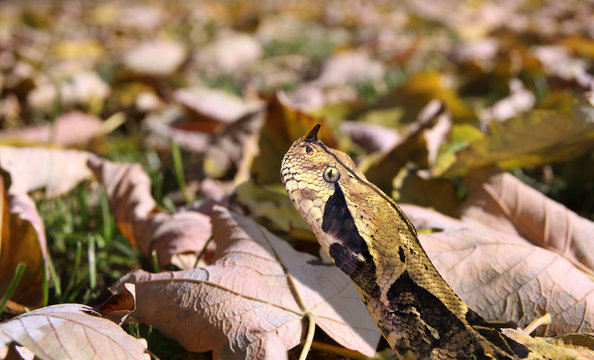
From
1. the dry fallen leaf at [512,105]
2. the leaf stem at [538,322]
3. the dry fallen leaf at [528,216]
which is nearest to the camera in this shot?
the leaf stem at [538,322]

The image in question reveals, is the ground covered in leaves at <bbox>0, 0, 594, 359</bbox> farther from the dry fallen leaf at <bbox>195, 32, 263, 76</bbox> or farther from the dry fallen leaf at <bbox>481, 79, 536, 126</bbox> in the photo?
the dry fallen leaf at <bbox>195, 32, 263, 76</bbox>

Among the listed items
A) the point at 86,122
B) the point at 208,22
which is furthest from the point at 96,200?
the point at 208,22

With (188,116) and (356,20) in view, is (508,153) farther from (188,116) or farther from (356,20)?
(356,20)

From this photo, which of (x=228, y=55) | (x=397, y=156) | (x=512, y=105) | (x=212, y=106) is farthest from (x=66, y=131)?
(x=228, y=55)

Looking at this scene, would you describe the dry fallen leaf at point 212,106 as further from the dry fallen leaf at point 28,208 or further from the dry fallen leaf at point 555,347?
the dry fallen leaf at point 555,347

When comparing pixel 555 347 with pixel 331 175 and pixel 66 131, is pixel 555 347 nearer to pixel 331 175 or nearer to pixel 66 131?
pixel 331 175

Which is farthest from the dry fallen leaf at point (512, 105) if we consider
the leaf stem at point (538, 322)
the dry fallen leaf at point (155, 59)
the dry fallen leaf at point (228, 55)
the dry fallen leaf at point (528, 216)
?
the dry fallen leaf at point (228, 55)
